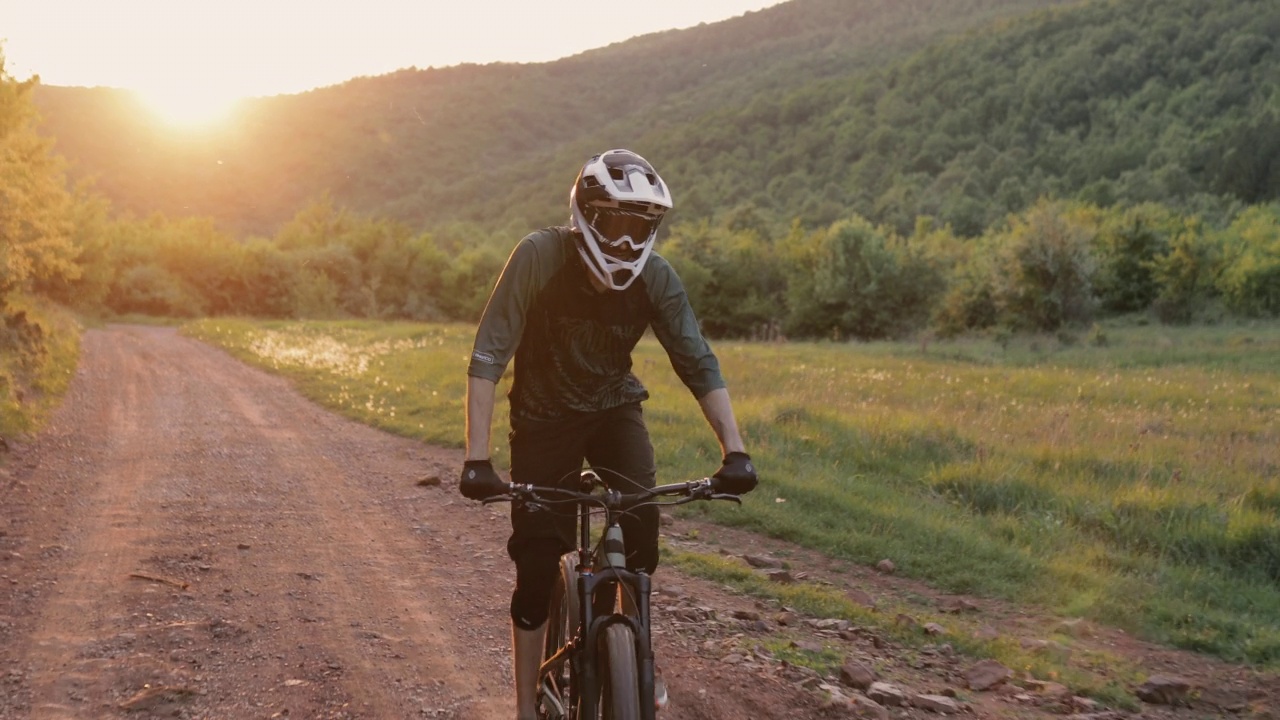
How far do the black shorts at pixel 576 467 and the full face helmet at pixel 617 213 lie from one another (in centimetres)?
58

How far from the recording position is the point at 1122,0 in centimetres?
11188

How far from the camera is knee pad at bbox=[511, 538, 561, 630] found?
3.67 m

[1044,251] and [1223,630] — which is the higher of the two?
[1044,251]

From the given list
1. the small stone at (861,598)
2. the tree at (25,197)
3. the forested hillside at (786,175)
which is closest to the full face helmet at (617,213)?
the small stone at (861,598)

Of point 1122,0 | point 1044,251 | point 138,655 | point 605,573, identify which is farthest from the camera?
point 1122,0

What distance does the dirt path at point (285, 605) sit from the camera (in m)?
4.67

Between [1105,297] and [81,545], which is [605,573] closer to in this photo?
[81,545]

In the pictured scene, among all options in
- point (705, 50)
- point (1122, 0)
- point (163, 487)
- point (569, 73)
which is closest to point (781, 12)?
point (705, 50)

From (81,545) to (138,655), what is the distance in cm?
254

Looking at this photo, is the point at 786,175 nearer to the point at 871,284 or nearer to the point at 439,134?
the point at 439,134

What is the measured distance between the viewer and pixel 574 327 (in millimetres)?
3650

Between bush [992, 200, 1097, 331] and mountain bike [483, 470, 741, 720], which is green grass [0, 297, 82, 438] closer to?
mountain bike [483, 470, 741, 720]

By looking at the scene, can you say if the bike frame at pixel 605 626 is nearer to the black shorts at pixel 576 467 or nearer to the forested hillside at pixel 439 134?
the black shorts at pixel 576 467

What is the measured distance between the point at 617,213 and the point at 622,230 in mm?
63
